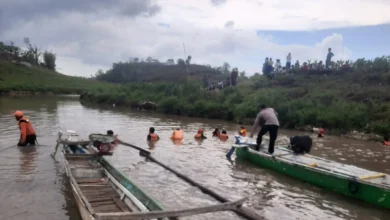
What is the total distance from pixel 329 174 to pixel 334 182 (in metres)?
0.23

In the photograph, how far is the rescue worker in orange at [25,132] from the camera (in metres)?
13.2

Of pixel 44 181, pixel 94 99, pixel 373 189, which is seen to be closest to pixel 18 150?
pixel 44 181

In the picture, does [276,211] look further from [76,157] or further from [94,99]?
[94,99]

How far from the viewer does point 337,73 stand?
3469cm

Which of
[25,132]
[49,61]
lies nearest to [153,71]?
[49,61]


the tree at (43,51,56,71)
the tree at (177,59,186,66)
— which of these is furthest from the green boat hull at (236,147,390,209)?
the tree at (43,51,56,71)

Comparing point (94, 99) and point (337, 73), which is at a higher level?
point (337, 73)

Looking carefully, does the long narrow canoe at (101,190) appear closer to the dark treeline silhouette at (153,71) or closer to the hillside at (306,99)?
the hillside at (306,99)

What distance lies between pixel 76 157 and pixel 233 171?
192 inches

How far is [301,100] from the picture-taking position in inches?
1020

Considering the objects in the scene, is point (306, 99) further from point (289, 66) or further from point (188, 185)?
point (188, 185)

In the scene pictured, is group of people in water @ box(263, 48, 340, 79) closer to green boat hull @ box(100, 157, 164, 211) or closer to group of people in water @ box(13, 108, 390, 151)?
group of people in water @ box(13, 108, 390, 151)

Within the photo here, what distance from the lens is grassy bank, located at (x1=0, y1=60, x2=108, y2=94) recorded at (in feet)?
183

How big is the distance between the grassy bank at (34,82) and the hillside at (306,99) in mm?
22066
